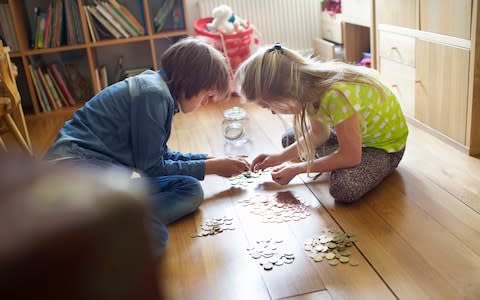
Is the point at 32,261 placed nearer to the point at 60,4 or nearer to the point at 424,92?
the point at 424,92

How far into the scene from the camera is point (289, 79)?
1810 mm

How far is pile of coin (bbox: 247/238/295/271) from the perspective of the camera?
1.57 m

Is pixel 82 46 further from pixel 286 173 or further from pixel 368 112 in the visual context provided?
pixel 368 112

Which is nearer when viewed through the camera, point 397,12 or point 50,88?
point 397,12

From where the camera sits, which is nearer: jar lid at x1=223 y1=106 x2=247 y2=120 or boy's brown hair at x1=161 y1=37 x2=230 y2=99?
boy's brown hair at x1=161 y1=37 x2=230 y2=99

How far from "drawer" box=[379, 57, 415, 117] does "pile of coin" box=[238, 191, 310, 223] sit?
0.98 m

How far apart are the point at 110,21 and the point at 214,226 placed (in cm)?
220

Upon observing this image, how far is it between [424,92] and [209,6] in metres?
1.92

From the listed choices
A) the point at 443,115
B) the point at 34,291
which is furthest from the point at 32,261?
the point at 443,115

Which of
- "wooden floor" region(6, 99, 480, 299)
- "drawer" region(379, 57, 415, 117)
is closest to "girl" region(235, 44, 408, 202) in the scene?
"wooden floor" region(6, 99, 480, 299)

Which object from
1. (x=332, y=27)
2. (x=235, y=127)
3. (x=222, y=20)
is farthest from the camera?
(x=332, y=27)

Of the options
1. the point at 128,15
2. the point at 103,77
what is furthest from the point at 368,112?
the point at 103,77

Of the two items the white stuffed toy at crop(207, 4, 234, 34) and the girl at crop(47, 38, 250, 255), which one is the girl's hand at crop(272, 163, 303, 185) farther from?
the white stuffed toy at crop(207, 4, 234, 34)

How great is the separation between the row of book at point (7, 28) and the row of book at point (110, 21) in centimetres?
48
